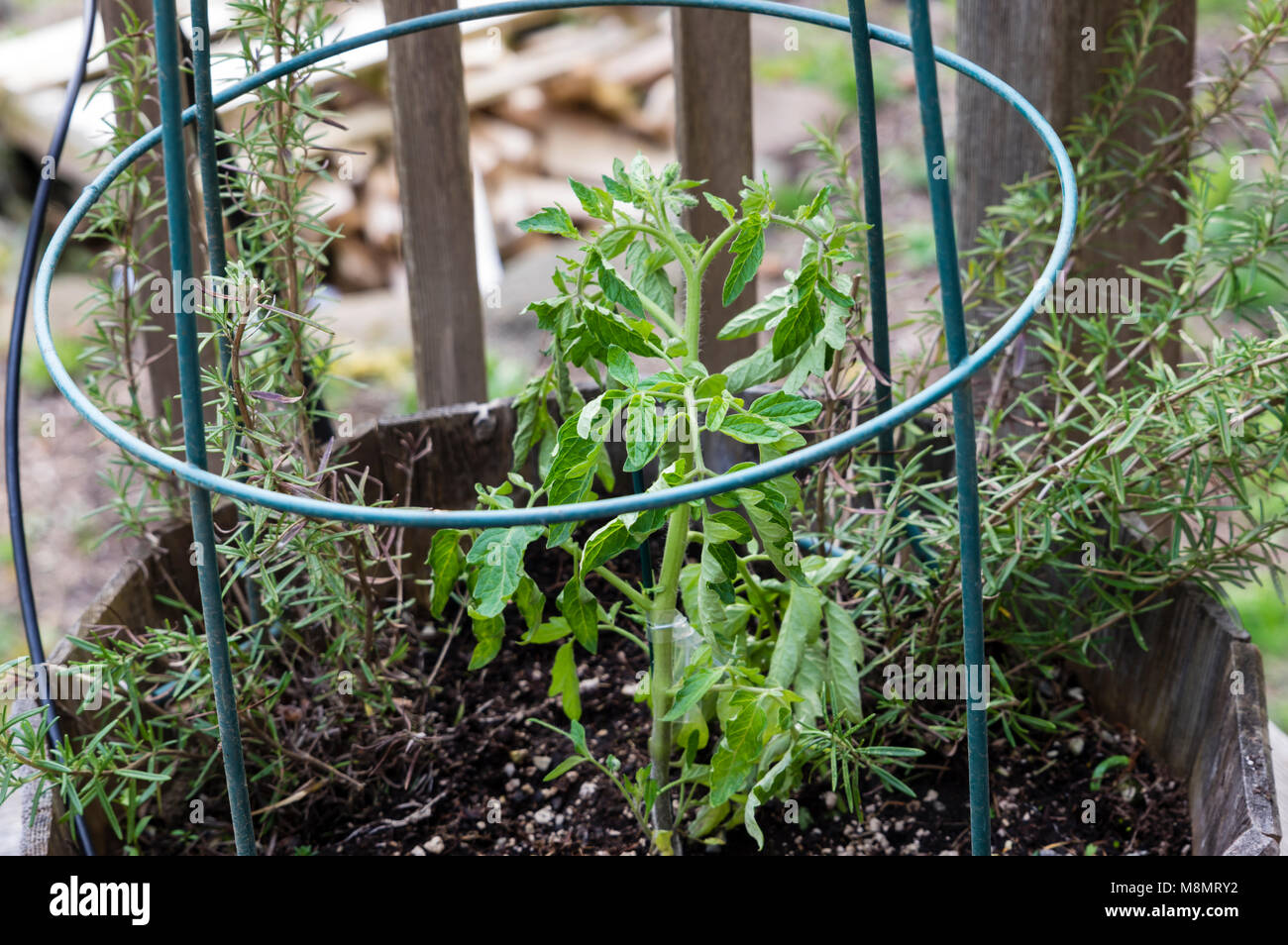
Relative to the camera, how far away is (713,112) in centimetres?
204

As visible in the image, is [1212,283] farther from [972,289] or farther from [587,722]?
[587,722]

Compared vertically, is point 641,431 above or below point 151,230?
below

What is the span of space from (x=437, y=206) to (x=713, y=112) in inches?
20.6

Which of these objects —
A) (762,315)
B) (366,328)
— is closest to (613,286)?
(762,315)

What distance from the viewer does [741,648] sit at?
142 cm

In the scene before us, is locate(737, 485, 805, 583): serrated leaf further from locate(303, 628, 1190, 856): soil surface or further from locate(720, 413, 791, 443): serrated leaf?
locate(303, 628, 1190, 856): soil surface

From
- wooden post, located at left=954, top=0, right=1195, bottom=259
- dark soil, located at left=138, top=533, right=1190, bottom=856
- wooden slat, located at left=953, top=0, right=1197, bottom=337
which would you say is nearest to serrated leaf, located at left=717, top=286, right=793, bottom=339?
dark soil, located at left=138, top=533, right=1190, bottom=856

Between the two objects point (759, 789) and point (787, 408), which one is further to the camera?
point (759, 789)

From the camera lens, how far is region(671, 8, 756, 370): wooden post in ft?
6.54

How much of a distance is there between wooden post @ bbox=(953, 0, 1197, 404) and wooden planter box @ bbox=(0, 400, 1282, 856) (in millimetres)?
554

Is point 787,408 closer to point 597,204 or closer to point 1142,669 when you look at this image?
point 597,204

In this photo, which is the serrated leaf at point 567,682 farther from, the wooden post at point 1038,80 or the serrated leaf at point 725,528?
the wooden post at point 1038,80

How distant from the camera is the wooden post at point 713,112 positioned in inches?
78.5
